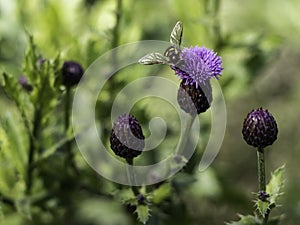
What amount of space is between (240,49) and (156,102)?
15.4 inches

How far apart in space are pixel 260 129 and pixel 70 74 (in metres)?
0.64

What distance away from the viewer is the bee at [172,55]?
1433 millimetres

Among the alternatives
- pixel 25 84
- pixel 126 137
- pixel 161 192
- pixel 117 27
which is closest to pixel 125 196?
pixel 161 192

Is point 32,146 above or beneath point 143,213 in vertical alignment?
above

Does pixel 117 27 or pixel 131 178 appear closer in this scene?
pixel 131 178

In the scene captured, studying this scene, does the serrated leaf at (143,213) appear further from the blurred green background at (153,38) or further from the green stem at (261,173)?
the blurred green background at (153,38)

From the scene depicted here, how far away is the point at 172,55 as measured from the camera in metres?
1.50

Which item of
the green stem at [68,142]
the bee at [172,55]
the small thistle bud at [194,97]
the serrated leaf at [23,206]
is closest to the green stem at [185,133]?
the small thistle bud at [194,97]

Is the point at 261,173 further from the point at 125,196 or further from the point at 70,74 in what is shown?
the point at 70,74

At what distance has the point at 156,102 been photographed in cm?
248

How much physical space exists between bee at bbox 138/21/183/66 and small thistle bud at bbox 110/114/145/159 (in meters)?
0.17

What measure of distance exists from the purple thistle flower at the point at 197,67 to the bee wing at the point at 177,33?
0.04m

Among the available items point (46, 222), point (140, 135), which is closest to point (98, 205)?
point (46, 222)

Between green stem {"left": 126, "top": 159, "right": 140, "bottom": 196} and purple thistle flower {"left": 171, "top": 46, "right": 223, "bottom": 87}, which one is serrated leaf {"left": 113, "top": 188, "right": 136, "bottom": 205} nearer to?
green stem {"left": 126, "top": 159, "right": 140, "bottom": 196}
